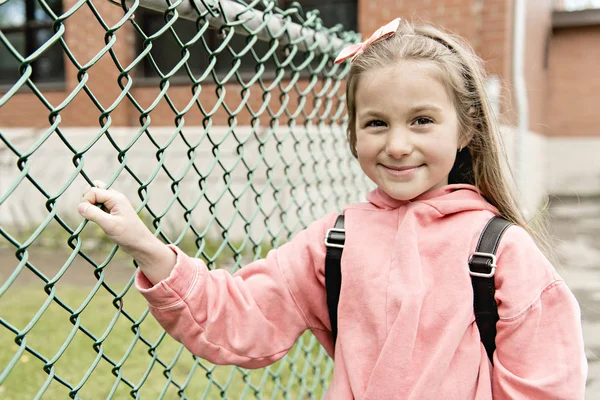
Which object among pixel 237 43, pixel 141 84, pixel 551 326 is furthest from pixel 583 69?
pixel 551 326

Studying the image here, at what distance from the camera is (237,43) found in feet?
21.9

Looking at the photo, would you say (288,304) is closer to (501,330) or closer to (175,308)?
(175,308)

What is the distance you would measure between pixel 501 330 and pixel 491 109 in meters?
0.59

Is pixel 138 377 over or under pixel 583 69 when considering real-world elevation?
under

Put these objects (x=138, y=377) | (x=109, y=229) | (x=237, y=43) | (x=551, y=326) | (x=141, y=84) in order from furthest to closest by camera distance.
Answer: (x=141, y=84), (x=237, y=43), (x=138, y=377), (x=551, y=326), (x=109, y=229)

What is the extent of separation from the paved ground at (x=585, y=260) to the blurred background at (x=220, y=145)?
0.06 feet

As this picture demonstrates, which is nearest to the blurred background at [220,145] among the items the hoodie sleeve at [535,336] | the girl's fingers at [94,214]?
the girl's fingers at [94,214]

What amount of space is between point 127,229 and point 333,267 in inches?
20.5

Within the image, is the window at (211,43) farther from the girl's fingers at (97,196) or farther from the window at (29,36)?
the girl's fingers at (97,196)

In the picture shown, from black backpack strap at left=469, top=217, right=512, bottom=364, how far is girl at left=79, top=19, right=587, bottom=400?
0.06 feet

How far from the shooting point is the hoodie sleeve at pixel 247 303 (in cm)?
130

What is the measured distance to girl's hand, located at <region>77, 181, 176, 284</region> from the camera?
1.13 meters

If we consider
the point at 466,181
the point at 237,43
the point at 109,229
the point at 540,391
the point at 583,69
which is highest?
the point at 583,69

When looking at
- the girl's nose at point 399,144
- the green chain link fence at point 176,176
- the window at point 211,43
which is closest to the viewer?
the girl's nose at point 399,144
